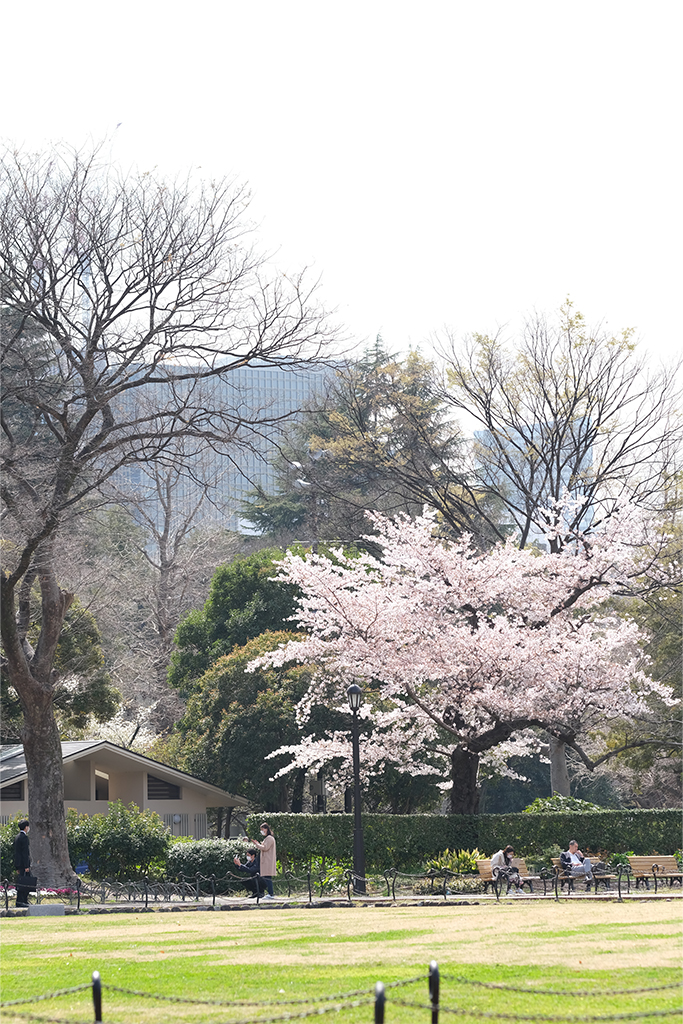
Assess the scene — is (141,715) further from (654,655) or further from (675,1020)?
(675,1020)

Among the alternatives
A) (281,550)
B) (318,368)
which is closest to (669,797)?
(281,550)

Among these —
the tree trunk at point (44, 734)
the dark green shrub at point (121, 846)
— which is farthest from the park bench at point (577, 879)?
the tree trunk at point (44, 734)

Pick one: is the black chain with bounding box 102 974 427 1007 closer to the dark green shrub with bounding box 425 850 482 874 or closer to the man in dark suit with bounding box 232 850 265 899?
the man in dark suit with bounding box 232 850 265 899

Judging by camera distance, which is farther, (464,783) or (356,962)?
(464,783)

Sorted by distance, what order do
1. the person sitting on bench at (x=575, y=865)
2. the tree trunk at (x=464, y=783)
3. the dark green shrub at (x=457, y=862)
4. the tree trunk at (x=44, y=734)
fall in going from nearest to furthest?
the person sitting on bench at (x=575, y=865), the tree trunk at (x=44, y=734), the dark green shrub at (x=457, y=862), the tree trunk at (x=464, y=783)

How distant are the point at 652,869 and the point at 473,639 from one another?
20.2ft

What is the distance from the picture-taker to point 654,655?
115ft

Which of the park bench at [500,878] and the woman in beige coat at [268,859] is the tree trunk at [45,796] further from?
the park bench at [500,878]

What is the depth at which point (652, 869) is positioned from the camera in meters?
21.8

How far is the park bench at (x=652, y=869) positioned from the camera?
856 inches

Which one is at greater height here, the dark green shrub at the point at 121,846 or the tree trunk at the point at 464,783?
the tree trunk at the point at 464,783

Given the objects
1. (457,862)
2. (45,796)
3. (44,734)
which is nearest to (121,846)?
(45,796)

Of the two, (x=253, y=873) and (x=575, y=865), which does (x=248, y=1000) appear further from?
(x=253, y=873)

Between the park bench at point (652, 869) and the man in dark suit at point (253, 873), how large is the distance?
24.1 ft
